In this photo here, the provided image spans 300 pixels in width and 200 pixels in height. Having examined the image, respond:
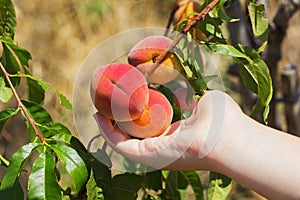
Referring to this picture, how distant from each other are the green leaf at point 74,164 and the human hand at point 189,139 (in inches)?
3.3

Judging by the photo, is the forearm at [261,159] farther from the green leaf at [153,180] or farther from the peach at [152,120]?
the green leaf at [153,180]

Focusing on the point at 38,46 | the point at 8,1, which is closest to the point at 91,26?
the point at 38,46

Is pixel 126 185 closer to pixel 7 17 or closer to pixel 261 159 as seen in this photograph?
pixel 261 159

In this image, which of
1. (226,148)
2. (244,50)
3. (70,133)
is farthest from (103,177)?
(244,50)

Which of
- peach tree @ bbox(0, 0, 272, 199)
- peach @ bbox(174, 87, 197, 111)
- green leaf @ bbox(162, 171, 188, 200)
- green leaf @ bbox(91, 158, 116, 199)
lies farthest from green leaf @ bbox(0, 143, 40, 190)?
green leaf @ bbox(162, 171, 188, 200)

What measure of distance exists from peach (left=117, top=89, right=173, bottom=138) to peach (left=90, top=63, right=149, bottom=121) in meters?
0.02

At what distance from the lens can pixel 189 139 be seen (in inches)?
31.2

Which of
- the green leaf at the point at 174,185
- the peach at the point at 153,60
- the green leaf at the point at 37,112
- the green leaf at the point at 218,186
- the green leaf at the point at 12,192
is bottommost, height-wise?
the green leaf at the point at 174,185

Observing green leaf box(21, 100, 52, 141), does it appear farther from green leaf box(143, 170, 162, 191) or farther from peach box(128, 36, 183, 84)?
green leaf box(143, 170, 162, 191)

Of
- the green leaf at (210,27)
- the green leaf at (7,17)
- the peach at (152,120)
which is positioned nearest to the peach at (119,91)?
the peach at (152,120)

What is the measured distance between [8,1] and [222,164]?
0.45 m

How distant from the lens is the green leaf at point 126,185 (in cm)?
88

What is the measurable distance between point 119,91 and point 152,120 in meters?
0.07

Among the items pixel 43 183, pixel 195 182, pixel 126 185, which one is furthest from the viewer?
pixel 195 182
